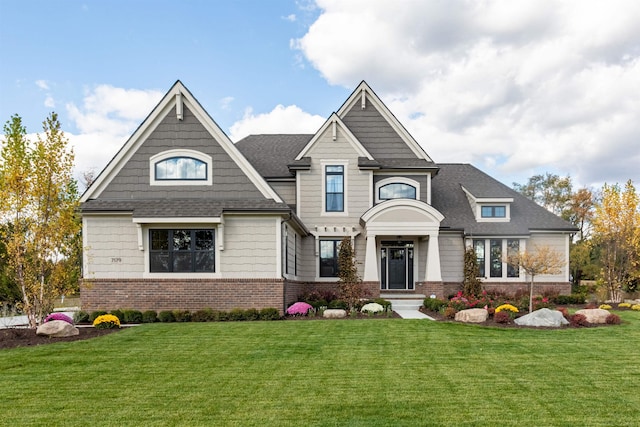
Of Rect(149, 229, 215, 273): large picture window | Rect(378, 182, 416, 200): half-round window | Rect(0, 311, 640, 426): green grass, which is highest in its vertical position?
Rect(378, 182, 416, 200): half-round window

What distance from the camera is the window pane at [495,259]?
73.2 feet

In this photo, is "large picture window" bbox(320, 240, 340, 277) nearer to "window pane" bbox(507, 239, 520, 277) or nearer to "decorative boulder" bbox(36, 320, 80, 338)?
"window pane" bbox(507, 239, 520, 277)

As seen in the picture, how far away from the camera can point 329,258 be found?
844 inches

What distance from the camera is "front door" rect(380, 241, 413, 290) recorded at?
22.5 meters

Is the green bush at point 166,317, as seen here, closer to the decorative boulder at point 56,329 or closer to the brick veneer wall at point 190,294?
the brick veneer wall at point 190,294

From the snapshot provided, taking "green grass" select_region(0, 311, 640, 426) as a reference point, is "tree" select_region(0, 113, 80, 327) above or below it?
above

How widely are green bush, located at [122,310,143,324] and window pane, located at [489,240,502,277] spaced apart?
15892 millimetres

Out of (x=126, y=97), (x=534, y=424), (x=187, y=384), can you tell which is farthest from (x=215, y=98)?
(x=534, y=424)

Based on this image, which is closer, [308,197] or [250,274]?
[250,274]

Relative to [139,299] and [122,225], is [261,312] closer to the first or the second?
[139,299]

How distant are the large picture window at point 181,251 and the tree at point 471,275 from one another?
11.3m

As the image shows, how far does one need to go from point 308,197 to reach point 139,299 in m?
8.65

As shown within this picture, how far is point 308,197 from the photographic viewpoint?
21.3 m

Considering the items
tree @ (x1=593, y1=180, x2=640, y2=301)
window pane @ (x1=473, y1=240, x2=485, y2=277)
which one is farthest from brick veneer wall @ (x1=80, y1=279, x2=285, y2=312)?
tree @ (x1=593, y1=180, x2=640, y2=301)
